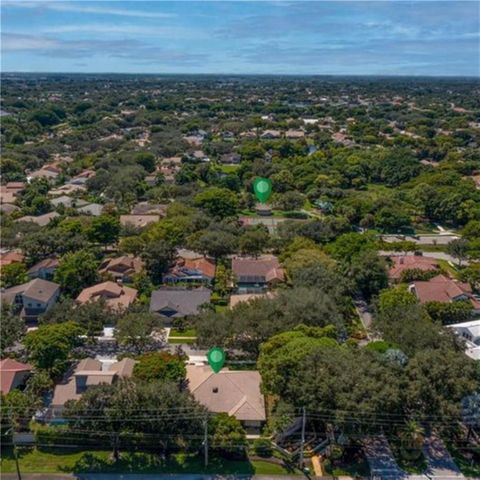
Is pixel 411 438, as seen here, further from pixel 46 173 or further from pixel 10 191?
pixel 46 173

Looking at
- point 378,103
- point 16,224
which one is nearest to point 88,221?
point 16,224

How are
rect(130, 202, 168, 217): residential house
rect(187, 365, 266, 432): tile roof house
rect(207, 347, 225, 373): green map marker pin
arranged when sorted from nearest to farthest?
rect(187, 365, 266, 432): tile roof house < rect(207, 347, 225, 373): green map marker pin < rect(130, 202, 168, 217): residential house

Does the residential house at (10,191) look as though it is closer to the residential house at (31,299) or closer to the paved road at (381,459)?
the residential house at (31,299)

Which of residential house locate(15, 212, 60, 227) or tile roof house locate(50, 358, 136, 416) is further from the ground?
residential house locate(15, 212, 60, 227)

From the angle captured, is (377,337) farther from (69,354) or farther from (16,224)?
(16,224)

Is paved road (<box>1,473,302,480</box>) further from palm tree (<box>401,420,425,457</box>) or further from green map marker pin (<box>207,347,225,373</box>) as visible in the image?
green map marker pin (<box>207,347,225,373</box>)

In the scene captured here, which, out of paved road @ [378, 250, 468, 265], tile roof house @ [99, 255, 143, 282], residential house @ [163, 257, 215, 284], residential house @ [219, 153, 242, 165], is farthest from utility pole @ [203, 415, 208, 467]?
residential house @ [219, 153, 242, 165]

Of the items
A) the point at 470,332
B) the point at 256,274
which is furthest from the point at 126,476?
the point at 470,332
